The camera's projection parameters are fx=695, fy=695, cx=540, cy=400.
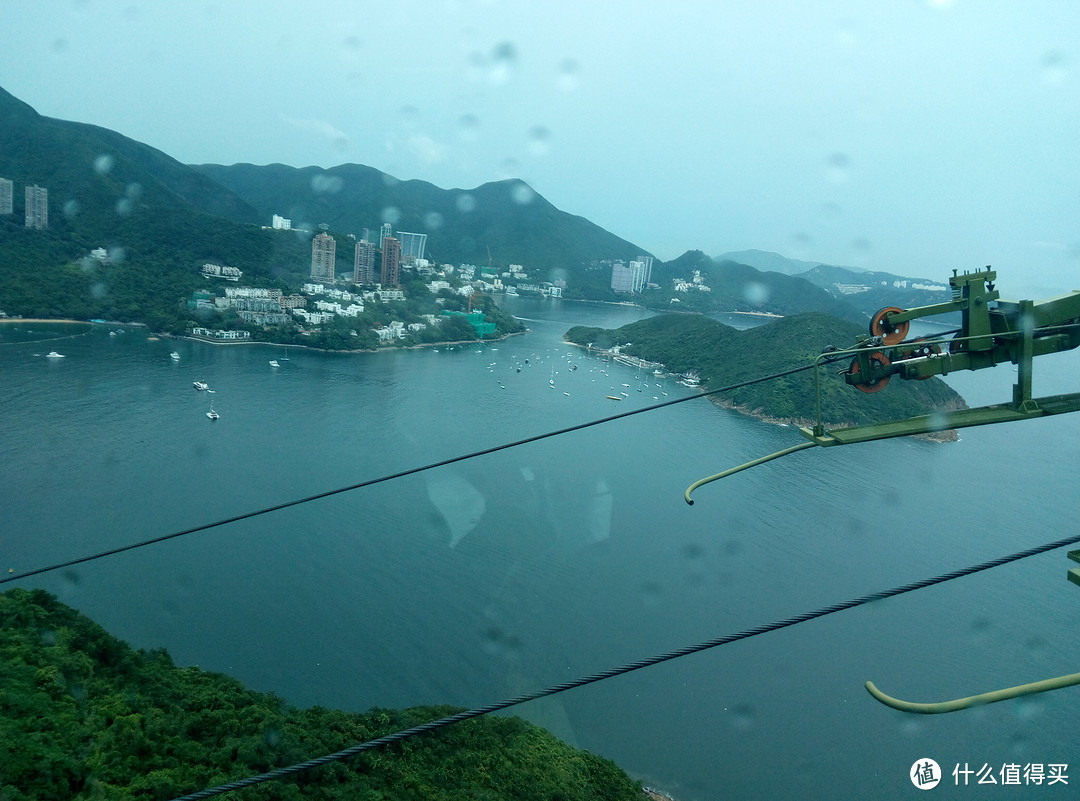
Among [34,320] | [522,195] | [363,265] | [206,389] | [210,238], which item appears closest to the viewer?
[206,389]

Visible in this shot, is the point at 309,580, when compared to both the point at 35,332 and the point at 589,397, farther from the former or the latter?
the point at 35,332

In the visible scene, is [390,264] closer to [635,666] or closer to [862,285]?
[862,285]

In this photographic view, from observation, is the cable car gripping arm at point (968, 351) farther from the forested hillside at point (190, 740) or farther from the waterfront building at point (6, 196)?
the waterfront building at point (6, 196)

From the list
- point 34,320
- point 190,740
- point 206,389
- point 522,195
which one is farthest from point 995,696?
point 522,195

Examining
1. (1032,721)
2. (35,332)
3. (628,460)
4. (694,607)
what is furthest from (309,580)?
(35,332)

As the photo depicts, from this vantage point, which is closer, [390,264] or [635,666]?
[635,666]

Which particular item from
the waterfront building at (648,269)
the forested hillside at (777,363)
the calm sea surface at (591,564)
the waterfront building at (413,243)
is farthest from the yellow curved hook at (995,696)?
the waterfront building at (648,269)
